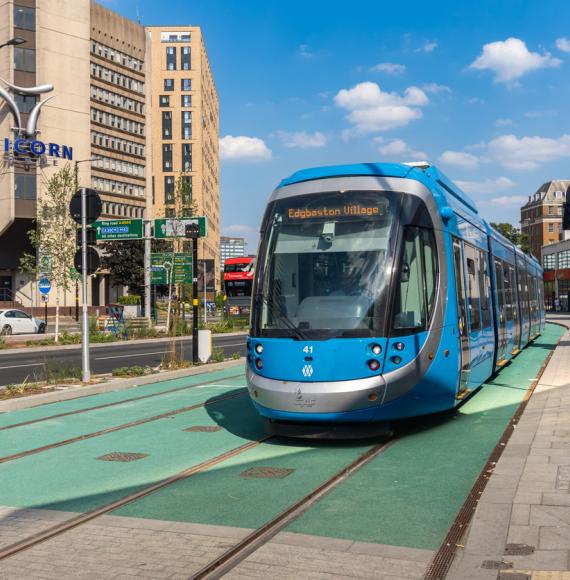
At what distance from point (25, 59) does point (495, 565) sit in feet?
245

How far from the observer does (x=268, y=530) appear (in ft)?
18.6

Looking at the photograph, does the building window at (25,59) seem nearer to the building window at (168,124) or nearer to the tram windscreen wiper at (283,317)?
the building window at (168,124)

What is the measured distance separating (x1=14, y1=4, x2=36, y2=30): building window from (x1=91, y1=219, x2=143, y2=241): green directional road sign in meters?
42.0

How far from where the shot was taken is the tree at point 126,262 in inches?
2980

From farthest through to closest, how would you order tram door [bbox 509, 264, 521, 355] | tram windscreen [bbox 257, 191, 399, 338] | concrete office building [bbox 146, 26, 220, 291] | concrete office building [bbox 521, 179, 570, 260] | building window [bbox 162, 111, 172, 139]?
concrete office building [bbox 521, 179, 570, 260] → building window [bbox 162, 111, 172, 139] → concrete office building [bbox 146, 26, 220, 291] → tram door [bbox 509, 264, 521, 355] → tram windscreen [bbox 257, 191, 399, 338]

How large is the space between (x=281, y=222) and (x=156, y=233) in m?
25.3

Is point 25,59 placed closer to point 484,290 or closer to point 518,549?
point 484,290

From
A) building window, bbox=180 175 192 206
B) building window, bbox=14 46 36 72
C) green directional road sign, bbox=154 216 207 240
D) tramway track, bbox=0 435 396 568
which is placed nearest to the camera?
tramway track, bbox=0 435 396 568

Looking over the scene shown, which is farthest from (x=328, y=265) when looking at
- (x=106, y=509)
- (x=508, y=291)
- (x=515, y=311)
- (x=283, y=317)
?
(x=515, y=311)

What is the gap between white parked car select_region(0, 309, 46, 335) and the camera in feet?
137

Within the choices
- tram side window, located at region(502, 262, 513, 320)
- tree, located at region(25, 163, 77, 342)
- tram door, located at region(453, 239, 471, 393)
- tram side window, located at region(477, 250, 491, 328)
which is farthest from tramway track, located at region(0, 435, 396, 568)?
tree, located at region(25, 163, 77, 342)

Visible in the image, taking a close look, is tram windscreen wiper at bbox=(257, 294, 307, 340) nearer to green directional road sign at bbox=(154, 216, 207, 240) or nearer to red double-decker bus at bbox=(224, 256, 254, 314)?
green directional road sign at bbox=(154, 216, 207, 240)

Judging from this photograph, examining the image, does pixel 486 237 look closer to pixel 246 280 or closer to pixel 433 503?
pixel 433 503

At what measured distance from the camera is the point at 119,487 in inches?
284
